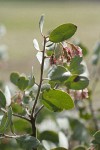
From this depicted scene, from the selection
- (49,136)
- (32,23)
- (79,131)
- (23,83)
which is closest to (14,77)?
(23,83)

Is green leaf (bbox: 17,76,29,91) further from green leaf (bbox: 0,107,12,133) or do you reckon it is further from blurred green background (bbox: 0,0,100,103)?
blurred green background (bbox: 0,0,100,103)

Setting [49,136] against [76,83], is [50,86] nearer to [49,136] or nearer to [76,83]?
[76,83]

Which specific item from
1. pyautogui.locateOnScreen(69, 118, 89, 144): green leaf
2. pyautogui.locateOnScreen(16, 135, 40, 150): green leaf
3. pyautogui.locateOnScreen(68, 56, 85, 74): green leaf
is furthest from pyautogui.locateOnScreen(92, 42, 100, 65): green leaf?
pyautogui.locateOnScreen(16, 135, 40, 150): green leaf

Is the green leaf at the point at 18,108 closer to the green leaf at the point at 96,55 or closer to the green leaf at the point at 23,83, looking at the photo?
the green leaf at the point at 23,83

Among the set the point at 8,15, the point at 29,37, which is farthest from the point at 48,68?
the point at 8,15

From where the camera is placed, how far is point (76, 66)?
29.9 inches

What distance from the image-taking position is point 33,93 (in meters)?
0.79

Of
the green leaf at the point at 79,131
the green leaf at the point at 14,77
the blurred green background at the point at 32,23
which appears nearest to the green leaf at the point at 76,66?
the green leaf at the point at 14,77

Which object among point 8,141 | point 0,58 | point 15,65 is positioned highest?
point 0,58

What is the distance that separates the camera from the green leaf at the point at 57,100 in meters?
0.72

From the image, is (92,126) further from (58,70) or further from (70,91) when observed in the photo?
(58,70)

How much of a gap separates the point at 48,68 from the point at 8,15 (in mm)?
7993

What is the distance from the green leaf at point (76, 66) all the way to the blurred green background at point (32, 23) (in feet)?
9.97

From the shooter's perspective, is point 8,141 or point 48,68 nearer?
point 48,68
